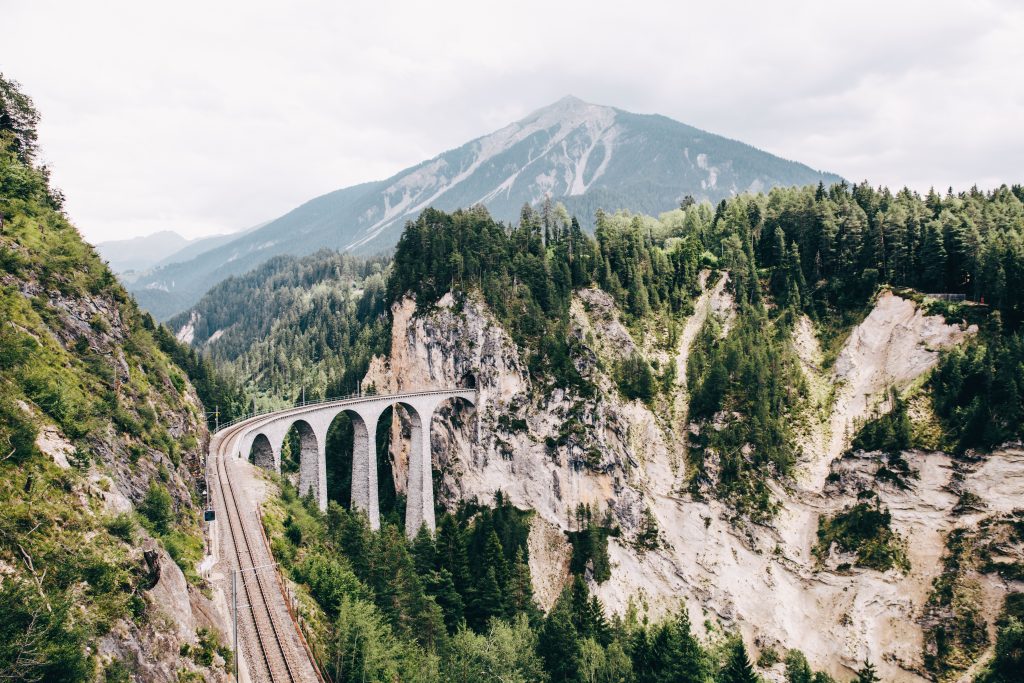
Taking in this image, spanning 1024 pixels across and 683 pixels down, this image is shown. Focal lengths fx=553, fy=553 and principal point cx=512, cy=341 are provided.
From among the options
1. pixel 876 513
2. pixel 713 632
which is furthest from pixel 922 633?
pixel 713 632

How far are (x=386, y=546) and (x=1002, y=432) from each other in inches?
2633

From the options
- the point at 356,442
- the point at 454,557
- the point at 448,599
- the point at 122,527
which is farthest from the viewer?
the point at 356,442

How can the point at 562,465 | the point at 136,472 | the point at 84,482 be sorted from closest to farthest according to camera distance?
the point at 84,482 → the point at 136,472 → the point at 562,465

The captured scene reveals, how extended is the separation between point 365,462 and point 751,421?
51819mm

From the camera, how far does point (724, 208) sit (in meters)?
112

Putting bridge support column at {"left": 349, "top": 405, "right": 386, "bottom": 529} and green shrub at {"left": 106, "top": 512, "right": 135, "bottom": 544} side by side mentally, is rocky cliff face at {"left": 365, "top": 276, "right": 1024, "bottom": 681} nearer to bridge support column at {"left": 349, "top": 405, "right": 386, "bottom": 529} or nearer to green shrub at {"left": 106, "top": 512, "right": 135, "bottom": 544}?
bridge support column at {"left": 349, "top": 405, "right": 386, "bottom": 529}

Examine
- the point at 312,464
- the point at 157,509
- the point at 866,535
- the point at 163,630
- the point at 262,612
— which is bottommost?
the point at 866,535

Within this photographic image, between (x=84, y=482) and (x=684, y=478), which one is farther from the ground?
(x=84, y=482)

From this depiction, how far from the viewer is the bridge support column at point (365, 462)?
2640 inches

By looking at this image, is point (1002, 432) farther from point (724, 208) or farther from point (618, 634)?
point (724, 208)

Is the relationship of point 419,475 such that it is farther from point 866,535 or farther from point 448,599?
point 866,535

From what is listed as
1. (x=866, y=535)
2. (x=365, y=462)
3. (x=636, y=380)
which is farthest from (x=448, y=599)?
(x=866, y=535)

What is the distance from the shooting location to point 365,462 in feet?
221

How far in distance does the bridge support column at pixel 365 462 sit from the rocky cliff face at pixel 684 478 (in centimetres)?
1480
